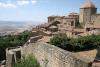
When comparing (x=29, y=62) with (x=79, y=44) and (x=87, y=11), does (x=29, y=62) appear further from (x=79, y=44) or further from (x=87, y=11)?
(x=87, y=11)

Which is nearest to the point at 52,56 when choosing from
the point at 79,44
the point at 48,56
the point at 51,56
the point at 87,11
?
the point at 51,56

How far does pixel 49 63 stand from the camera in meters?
12.9

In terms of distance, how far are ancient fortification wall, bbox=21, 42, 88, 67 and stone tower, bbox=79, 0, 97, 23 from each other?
35.6 m

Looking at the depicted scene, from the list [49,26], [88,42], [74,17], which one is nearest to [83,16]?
[74,17]

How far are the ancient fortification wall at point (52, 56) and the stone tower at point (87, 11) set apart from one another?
35.6 metres

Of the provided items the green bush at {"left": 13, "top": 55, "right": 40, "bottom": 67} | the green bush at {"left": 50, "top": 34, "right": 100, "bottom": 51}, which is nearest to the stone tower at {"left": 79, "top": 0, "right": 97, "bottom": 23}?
the green bush at {"left": 50, "top": 34, "right": 100, "bottom": 51}

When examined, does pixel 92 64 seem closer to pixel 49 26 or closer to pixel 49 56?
pixel 49 56

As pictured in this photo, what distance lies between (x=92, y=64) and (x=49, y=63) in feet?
15.0

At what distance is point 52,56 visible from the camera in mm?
12414

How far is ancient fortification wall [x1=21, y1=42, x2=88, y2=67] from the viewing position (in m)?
10.1

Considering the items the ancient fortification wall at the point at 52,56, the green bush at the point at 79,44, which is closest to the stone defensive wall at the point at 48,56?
the ancient fortification wall at the point at 52,56

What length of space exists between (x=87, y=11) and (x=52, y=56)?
131 feet

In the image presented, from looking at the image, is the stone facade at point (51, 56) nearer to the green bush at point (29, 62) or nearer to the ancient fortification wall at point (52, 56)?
the ancient fortification wall at point (52, 56)

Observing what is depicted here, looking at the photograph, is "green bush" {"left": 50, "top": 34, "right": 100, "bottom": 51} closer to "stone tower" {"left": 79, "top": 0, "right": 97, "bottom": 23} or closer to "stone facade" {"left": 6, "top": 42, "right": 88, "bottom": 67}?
"stone facade" {"left": 6, "top": 42, "right": 88, "bottom": 67}
